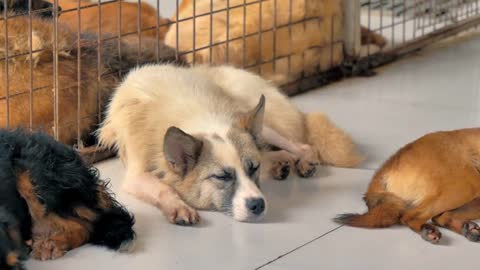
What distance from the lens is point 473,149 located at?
348cm

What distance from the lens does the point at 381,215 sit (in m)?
3.43

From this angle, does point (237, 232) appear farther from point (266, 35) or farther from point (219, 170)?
point (266, 35)

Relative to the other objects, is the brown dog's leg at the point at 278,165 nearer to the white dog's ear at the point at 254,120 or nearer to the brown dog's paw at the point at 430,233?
the white dog's ear at the point at 254,120

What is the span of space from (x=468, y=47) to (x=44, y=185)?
375cm

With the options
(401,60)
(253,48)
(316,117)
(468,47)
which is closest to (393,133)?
(316,117)

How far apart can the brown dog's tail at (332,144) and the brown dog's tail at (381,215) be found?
2.08ft

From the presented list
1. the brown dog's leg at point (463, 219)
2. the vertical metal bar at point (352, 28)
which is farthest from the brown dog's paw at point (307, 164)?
the vertical metal bar at point (352, 28)

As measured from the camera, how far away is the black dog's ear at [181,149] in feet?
11.5

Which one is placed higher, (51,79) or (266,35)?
(51,79)

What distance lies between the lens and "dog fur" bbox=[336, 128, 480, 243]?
3361 millimetres

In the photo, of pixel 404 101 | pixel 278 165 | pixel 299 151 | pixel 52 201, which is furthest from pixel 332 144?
pixel 52 201

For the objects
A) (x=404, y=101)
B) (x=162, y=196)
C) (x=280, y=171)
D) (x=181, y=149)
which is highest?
(x=181, y=149)

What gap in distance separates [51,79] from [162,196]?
0.92 m

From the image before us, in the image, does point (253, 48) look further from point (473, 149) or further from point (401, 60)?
point (473, 149)
